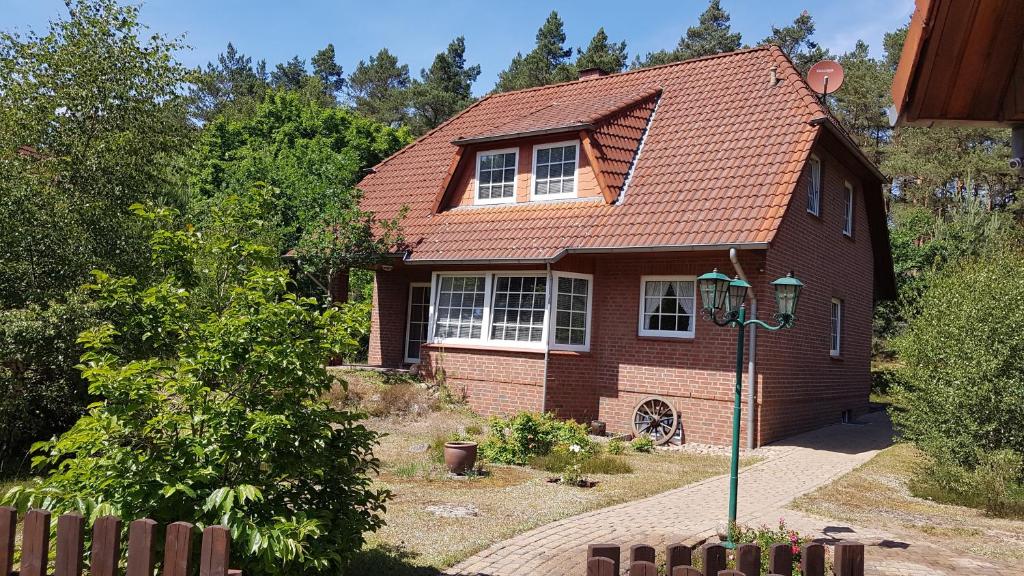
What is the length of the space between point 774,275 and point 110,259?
10.4 meters

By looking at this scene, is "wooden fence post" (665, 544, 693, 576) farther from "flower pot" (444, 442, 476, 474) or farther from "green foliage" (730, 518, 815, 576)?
"flower pot" (444, 442, 476, 474)

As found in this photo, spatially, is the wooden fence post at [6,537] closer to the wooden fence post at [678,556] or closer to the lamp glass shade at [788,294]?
the wooden fence post at [678,556]

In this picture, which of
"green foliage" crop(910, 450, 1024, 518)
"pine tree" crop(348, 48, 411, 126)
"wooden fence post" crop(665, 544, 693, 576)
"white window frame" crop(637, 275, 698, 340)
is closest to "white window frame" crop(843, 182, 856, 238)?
"white window frame" crop(637, 275, 698, 340)

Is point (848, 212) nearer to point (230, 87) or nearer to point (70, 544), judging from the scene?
point (70, 544)

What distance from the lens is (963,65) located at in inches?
138

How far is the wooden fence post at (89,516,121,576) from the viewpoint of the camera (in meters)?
3.17

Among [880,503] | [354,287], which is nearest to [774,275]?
[880,503]

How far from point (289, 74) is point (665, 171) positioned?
54688 millimetres

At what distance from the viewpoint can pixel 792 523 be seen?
7.84 m

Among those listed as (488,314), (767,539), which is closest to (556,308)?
(488,314)

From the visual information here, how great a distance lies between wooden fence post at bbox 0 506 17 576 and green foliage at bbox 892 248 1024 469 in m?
9.97

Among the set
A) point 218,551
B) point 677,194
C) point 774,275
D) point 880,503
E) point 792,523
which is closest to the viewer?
point 218,551

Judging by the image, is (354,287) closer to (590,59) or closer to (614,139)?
(614,139)

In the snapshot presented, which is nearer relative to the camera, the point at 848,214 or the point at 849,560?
the point at 849,560
